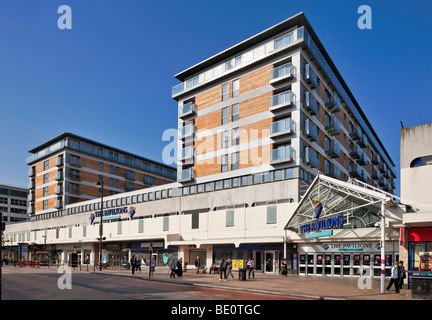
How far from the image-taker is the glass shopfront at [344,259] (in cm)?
3164

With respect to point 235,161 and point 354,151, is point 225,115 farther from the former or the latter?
point 354,151

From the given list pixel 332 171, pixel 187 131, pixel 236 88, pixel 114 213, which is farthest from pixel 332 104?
pixel 114 213

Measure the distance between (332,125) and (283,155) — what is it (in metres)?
10.5

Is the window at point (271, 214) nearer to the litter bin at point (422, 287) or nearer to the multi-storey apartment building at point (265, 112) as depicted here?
the multi-storey apartment building at point (265, 112)

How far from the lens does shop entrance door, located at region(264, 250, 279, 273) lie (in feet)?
124

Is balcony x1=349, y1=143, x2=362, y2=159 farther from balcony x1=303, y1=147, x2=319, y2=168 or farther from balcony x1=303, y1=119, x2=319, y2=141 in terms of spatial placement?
balcony x1=303, y1=147, x2=319, y2=168

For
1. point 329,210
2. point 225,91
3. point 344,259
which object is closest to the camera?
point 329,210

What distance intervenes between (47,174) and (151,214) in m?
32.7

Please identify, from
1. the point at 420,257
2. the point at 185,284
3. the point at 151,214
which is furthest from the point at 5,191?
the point at 420,257

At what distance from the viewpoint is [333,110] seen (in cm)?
4791

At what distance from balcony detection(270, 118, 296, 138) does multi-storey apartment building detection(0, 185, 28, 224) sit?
96.4m

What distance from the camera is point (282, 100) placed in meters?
39.7

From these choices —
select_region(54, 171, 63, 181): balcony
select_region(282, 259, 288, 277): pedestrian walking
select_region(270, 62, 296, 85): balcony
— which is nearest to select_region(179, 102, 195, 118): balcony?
select_region(270, 62, 296, 85): balcony

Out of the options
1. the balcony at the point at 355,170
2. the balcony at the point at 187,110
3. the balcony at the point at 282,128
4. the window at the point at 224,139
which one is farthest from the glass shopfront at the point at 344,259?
Result: the balcony at the point at 355,170
